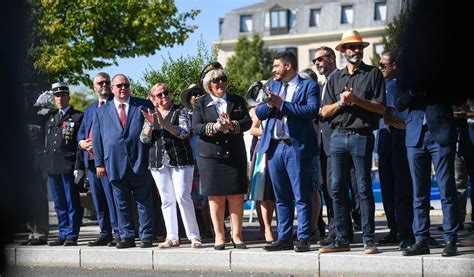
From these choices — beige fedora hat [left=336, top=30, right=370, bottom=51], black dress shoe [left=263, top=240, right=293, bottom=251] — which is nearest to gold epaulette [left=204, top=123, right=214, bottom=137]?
black dress shoe [left=263, top=240, right=293, bottom=251]

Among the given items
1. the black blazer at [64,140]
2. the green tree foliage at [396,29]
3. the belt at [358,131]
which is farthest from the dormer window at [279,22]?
the green tree foliage at [396,29]

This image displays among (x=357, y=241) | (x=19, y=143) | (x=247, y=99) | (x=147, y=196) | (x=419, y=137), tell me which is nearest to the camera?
(x=19, y=143)

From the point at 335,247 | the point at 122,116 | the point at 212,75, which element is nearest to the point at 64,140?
the point at 122,116

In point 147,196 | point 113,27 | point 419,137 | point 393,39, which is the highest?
point 113,27

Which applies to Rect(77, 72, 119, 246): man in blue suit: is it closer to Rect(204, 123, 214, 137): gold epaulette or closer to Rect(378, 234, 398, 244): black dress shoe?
Rect(204, 123, 214, 137): gold epaulette

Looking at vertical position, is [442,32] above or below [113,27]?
below

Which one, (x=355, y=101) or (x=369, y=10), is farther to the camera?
(x=355, y=101)

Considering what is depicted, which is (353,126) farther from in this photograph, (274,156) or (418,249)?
(418,249)

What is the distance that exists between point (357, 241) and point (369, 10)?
5.64 metres

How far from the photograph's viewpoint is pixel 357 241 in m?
8.69

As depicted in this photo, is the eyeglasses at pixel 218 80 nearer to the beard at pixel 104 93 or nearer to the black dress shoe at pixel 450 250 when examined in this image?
the beard at pixel 104 93

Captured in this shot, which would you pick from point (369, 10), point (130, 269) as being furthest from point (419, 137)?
point (369, 10)

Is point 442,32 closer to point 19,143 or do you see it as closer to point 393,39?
point 393,39

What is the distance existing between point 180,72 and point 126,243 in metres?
2.35
